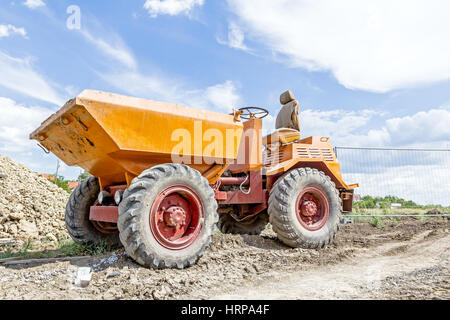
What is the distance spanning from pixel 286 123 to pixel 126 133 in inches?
150

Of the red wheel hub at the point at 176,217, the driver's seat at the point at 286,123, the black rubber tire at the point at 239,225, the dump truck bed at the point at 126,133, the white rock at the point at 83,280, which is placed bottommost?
the white rock at the point at 83,280

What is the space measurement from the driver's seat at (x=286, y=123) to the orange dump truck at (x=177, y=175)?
0.03 metres

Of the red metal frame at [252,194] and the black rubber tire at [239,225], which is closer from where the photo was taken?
the red metal frame at [252,194]

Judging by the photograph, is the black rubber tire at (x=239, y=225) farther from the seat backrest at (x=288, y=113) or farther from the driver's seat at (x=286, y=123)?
the seat backrest at (x=288, y=113)

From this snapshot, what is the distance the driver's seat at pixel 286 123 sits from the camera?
6551 mm

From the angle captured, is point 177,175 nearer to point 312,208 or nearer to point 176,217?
point 176,217

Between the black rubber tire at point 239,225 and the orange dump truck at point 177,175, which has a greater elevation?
the orange dump truck at point 177,175

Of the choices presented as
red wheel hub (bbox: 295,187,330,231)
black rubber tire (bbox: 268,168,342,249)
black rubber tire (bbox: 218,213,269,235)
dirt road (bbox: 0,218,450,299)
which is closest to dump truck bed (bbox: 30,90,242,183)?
black rubber tire (bbox: 268,168,342,249)

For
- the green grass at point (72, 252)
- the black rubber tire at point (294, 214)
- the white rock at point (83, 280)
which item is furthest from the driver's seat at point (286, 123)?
the white rock at point (83, 280)

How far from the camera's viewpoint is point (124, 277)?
3609 millimetres

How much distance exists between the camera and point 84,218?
5.55 meters

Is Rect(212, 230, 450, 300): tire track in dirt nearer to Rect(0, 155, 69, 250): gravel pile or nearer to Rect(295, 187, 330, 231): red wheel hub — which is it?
Rect(295, 187, 330, 231): red wheel hub
